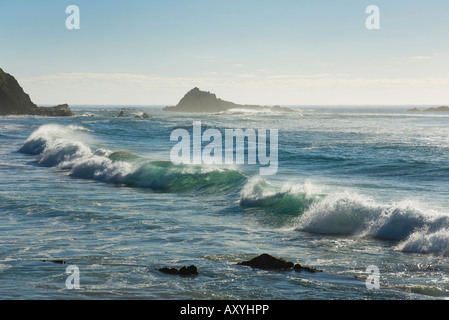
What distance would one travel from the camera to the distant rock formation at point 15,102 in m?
103

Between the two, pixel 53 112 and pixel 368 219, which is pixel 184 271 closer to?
pixel 368 219

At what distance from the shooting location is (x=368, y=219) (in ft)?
44.0

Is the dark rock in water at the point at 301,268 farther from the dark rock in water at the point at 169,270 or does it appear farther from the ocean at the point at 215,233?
the dark rock in water at the point at 169,270

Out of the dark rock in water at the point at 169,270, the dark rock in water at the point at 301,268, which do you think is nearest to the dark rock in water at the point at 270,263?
the dark rock in water at the point at 301,268

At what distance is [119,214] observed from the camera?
14.5m

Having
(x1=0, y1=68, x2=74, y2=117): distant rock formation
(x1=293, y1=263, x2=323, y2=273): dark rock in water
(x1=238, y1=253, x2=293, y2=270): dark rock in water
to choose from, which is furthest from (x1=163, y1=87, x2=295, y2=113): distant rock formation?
(x1=293, y1=263, x2=323, y2=273): dark rock in water

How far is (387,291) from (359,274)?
0.95 metres

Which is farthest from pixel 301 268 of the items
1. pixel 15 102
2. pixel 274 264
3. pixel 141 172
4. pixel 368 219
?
pixel 15 102

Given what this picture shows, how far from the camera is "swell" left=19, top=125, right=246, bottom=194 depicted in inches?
811

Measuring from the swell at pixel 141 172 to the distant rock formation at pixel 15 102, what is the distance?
78.7 metres

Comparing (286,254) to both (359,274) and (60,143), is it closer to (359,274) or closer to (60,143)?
(359,274)

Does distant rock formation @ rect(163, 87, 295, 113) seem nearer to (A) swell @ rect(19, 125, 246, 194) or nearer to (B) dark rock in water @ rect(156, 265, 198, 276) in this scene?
(A) swell @ rect(19, 125, 246, 194)

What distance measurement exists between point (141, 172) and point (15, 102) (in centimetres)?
9194
